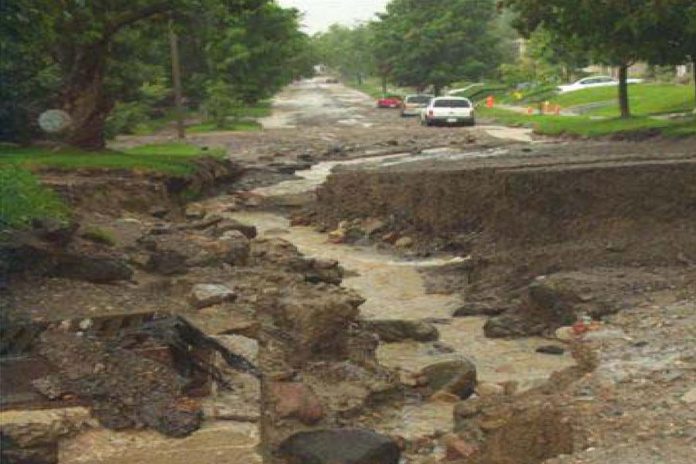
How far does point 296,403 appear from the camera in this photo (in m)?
8.60

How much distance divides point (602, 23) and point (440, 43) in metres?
45.9

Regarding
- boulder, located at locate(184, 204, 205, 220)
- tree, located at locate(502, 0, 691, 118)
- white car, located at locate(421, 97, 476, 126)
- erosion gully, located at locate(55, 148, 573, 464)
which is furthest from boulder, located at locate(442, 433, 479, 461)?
white car, located at locate(421, 97, 476, 126)

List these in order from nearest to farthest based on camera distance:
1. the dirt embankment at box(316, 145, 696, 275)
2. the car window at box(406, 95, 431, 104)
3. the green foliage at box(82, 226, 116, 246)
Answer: the green foliage at box(82, 226, 116, 246) < the dirt embankment at box(316, 145, 696, 275) < the car window at box(406, 95, 431, 104)

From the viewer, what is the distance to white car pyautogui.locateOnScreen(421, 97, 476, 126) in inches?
1933

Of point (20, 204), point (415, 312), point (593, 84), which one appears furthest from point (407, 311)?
point (593, 84)

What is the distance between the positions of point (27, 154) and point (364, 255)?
934 centimetres

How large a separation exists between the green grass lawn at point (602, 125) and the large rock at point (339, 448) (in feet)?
73.8

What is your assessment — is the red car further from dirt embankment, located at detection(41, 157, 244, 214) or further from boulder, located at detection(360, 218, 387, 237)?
boulder, located at detection(360, 218, 387, 237)

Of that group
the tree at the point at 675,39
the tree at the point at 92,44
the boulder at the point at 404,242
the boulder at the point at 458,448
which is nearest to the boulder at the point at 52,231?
the boulder at the point at 458,448

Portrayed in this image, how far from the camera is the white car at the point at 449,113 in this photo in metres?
49.1

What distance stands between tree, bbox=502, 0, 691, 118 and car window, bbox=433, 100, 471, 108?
1643 cm

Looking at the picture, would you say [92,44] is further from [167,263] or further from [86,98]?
[167,263]

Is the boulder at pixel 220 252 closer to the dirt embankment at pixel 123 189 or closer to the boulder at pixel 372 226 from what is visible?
the dirt embankment at pixel 123 189

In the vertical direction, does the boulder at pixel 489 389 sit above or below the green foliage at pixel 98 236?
below
